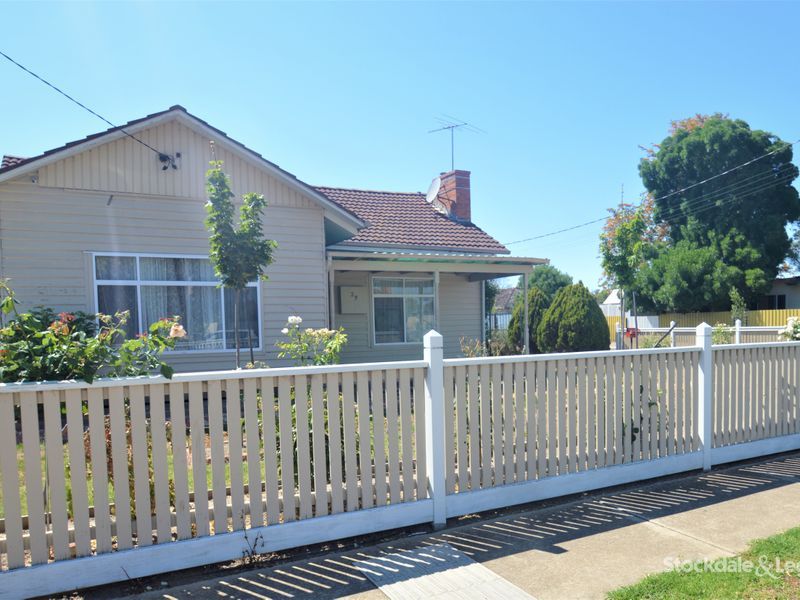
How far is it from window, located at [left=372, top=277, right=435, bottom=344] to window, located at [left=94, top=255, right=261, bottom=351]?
3897 millimetres

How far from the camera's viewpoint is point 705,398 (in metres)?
5.25

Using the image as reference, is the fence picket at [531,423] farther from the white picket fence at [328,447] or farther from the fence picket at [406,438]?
the fence picket at [406,438]

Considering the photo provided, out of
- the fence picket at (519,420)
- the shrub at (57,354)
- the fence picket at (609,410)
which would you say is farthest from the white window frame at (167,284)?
the fence picket at (609,410)

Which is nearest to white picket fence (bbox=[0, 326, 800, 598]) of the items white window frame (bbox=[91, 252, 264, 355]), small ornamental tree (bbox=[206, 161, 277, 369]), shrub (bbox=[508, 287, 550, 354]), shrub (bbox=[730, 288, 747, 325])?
small ornamental tree (bbox=[206, 161, 277, 369])

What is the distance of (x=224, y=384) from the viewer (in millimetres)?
3445

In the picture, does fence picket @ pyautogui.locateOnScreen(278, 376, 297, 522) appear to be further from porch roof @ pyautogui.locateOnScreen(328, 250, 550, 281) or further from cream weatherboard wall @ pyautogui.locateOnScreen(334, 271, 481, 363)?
cream weatherboard wall @ pyautogui.locateOnScreen(334, 271, 481, 363)

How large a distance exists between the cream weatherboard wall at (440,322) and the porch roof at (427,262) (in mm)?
1228

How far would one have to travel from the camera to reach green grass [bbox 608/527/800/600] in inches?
116

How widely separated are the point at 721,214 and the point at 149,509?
3122 centimetres

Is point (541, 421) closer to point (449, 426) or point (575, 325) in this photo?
point (449, 426)

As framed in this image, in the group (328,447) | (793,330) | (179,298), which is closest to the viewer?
(328,447)

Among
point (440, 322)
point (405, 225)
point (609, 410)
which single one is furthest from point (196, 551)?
point (405, 225)

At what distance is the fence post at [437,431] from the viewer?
13.0 ft

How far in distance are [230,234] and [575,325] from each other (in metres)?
9.51
